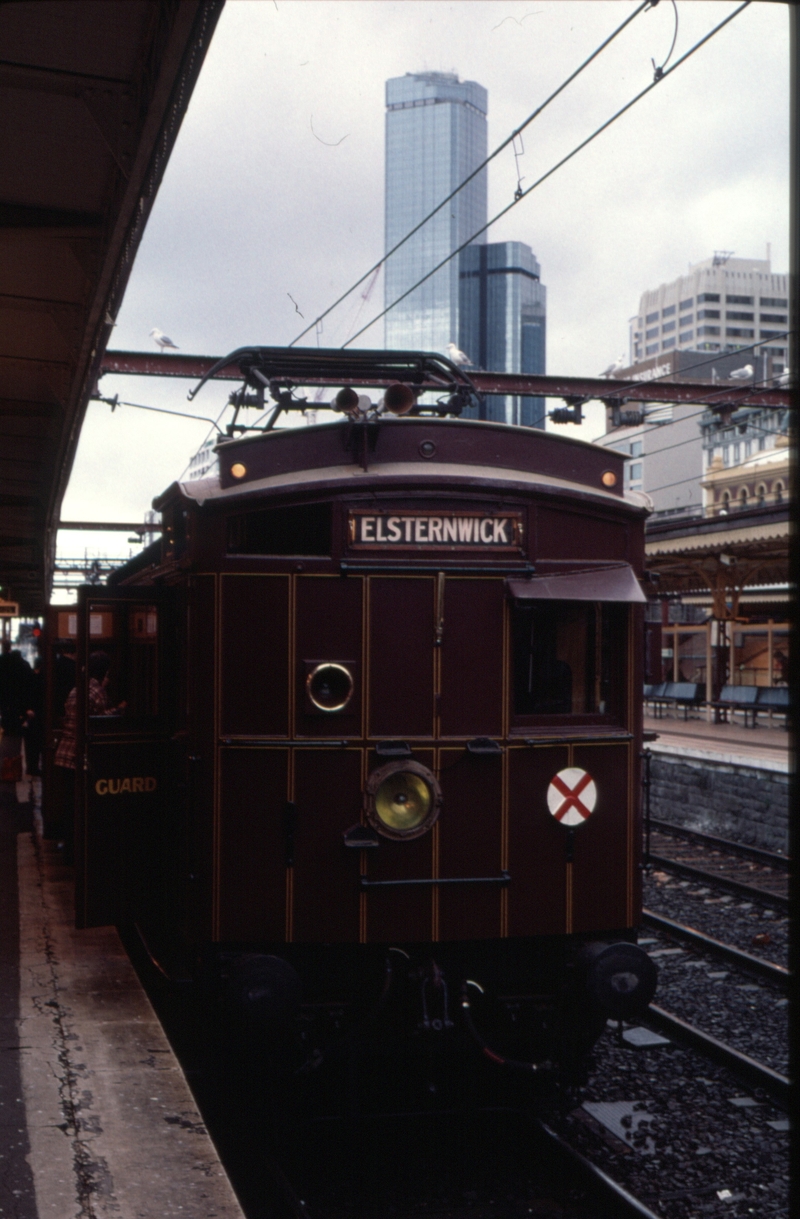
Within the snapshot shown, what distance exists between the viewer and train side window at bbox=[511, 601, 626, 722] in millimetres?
5453

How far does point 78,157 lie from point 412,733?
9.43 feet

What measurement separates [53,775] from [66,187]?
649cm

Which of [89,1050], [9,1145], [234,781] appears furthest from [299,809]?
[9,1145]

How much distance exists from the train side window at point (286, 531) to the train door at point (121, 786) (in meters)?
1.08

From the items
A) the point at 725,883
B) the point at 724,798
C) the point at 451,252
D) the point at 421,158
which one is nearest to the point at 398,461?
the point at 725,883

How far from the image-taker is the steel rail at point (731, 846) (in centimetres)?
1344

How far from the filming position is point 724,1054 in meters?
6.82

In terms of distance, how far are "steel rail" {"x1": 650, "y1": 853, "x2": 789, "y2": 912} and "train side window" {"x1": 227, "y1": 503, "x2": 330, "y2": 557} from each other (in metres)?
7.46

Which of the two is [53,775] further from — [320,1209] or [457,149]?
[457,149]

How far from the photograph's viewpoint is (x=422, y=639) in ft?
17.4

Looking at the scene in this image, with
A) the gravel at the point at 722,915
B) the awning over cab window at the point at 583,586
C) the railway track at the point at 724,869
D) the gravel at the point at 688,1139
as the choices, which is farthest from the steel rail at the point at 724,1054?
the railway track at the point at 724,869

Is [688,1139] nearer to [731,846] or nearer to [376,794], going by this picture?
[376,794]

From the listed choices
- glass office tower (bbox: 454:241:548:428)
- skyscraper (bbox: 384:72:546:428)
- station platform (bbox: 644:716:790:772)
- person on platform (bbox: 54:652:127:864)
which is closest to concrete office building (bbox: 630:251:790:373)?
skyscraper (bbox: 384:72:546:428)

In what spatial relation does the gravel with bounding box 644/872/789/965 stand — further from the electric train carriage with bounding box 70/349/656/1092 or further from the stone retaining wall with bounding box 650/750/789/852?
the electric train carriage with bounding box 70/349/656/1092
